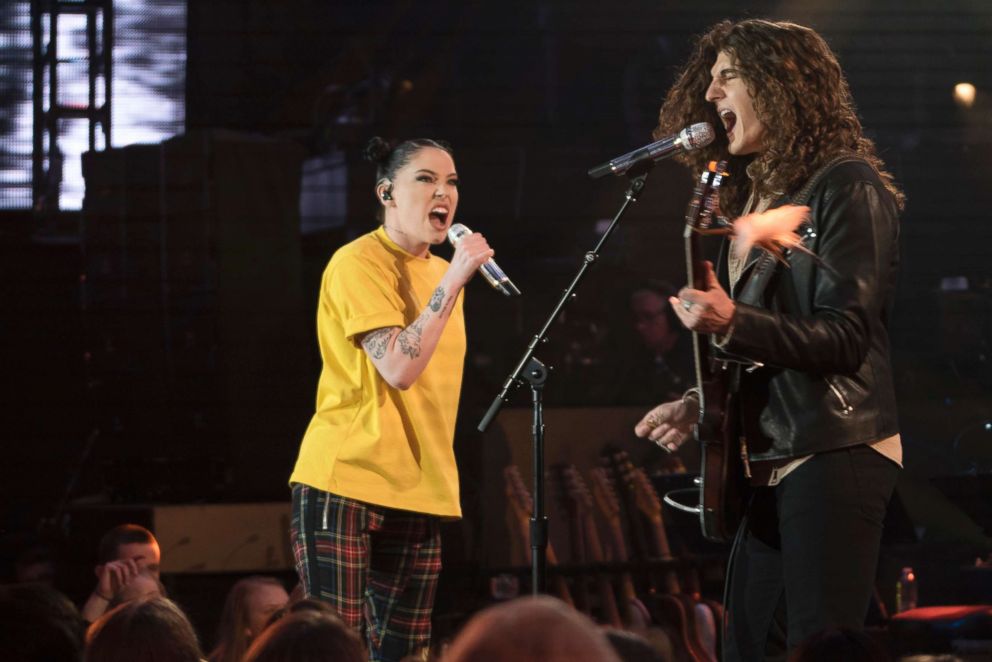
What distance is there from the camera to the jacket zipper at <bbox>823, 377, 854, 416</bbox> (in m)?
2.57

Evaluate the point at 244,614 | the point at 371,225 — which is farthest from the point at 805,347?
the point at 371,225

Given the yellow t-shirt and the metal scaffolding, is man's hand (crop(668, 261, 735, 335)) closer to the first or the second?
the yellow t-shirt

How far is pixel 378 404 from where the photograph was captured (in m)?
3.54

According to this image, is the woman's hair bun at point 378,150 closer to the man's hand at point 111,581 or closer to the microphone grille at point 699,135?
the microphone grille at point 699,135

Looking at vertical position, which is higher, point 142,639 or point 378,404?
point 378,404

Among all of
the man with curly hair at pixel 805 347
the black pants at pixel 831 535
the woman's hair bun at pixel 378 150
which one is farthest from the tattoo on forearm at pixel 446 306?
the black pants at pixel 831 535

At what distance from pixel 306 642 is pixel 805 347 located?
3.57ft

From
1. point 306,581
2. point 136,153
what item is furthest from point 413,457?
point 136,153

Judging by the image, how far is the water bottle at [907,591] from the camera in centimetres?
582

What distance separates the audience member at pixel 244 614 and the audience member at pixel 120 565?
321 millimetres

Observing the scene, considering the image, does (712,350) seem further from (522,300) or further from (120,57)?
(120,57)

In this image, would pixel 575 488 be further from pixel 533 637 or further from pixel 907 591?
pixel 533 637

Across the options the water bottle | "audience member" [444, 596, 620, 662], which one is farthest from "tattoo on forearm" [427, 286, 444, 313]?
the water bottle

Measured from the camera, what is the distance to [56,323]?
245 inches
